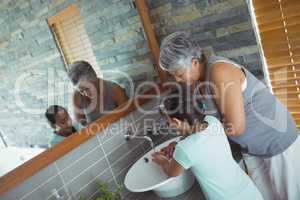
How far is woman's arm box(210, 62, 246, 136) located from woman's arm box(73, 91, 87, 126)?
0.64 meters

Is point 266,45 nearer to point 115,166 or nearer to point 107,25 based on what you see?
point 107,25

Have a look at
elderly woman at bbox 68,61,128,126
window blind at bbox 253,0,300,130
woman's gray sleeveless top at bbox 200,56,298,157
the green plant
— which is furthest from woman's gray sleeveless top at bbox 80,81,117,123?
window blind at bbox 253,0,300,130

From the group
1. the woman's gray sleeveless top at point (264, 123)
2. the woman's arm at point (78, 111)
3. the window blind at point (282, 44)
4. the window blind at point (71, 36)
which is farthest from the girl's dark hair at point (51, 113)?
the window blind at point (282, 44)

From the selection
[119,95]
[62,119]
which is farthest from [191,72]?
[62,119]

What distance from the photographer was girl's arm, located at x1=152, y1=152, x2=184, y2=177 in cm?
112

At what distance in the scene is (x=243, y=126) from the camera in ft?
3.77

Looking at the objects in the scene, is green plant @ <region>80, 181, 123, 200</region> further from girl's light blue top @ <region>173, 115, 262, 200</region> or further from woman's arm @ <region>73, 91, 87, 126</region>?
girl's light blue top @ <region>173, 115, 262, 200</region>

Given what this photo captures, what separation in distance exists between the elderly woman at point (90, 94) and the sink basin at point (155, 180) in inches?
13.7

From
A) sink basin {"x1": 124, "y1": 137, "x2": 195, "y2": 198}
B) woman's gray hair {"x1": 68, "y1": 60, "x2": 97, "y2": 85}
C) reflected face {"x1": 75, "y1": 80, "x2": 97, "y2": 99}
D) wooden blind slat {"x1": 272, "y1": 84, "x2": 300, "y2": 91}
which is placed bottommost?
sink basin {"x1": 124, "y1": 137, "x2": 195, "y2": 198}

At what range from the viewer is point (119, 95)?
5.27 ft

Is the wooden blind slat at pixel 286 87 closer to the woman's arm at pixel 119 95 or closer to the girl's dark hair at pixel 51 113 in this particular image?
the woman's arm at pixel 119 95

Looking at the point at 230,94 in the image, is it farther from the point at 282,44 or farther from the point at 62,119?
the point at 62,119

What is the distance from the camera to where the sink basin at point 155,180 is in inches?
52.3

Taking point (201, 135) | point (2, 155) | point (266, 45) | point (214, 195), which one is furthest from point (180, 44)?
point (2, 155)
